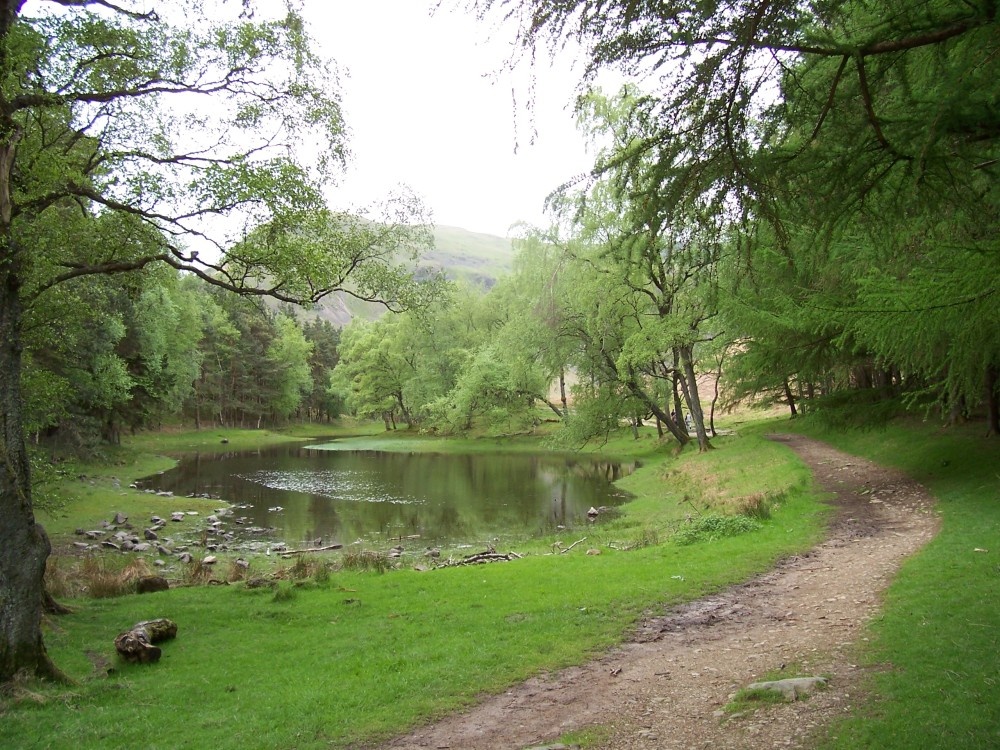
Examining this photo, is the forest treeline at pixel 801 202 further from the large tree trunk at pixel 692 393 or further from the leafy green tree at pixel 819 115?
the large tree trunk at pixel 692 393

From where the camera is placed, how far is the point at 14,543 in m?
6.99

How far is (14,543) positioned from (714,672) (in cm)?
773

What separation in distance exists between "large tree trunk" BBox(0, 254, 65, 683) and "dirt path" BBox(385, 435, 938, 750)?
441cm

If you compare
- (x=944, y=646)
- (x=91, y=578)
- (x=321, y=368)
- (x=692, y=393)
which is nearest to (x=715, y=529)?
(x=944, y=646)

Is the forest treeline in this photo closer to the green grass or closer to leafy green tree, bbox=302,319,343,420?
the green grass

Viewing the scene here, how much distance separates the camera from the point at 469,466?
39375 mm

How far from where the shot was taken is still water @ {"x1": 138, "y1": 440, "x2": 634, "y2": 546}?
21031 mm

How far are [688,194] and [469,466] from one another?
1401 inches

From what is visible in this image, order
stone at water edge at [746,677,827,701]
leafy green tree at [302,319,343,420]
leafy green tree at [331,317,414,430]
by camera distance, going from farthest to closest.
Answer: leafy green tree at [302,319,343,420] < leafy green tree at [331,317,414,430] < stone at water edge at [746,677,827,701]

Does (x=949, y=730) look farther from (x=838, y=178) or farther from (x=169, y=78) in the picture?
(x=169, y=78)

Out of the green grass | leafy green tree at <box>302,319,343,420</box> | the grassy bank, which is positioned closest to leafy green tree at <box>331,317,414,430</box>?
leafy green tree at <box>302,319,343,420</box>

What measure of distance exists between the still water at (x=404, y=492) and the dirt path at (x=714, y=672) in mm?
11030

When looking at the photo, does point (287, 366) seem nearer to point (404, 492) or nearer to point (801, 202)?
point (404, 492)

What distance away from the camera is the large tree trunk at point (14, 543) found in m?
6.80
